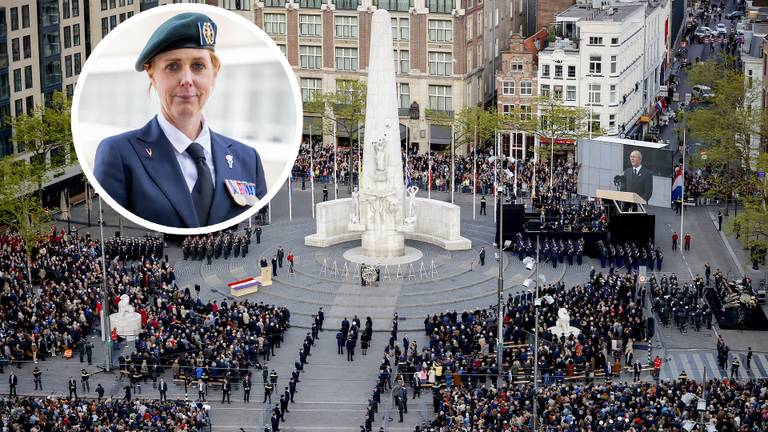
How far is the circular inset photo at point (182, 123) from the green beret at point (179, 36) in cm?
5

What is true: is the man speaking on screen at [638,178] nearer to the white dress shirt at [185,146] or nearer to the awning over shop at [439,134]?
the awning over shop at [439,134]

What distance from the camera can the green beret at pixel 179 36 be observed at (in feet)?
200

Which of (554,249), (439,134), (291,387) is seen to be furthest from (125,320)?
(439,134)

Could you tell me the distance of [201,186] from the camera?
62.9m

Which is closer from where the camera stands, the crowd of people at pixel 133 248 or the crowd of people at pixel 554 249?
the crowd of people at pixel 554 249

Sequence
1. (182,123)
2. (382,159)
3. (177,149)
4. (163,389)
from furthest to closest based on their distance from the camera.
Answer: (382,159) → (163,389) → (182,123) → (177,149)

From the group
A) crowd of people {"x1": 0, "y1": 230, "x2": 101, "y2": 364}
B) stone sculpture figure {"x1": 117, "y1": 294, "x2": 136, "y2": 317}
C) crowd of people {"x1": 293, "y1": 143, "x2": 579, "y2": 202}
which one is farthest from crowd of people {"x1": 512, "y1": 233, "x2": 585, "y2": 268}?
stone sculpture figure {"x1": 117, "y1": 294, "x2": 136, "y2": 317}

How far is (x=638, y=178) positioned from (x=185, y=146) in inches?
2209

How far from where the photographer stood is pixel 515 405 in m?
75.4

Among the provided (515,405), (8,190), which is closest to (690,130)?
(8,190)

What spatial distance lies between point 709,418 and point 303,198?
63.9 metres

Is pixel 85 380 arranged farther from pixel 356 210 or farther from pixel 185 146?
pixel 356 210

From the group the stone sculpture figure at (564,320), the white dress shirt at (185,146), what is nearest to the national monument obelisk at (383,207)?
the stone sculpture figure at (564,320)

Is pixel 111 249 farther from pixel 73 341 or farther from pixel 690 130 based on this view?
pixel 690 130
